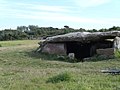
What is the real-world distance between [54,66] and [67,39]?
7.01m

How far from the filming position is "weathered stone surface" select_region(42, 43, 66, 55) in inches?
975

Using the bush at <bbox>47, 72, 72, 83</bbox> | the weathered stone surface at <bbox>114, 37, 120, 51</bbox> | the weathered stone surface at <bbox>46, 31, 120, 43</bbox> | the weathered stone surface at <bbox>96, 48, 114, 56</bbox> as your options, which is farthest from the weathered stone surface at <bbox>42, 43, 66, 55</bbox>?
A: the bush at <bbox>47, 72, 72, 83</bbox>

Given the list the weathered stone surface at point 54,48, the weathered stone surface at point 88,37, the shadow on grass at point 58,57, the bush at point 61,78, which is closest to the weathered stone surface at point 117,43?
the weathered stone surface at point 88,37

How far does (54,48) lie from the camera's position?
25.1 meters

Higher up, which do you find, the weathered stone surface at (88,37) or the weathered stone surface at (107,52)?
the weathered stone surface at (88,37)

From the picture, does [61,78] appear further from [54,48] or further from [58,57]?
[54,48]

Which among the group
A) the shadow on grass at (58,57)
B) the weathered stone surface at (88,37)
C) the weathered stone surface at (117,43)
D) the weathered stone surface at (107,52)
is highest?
the weathered stone surface at (88,37)

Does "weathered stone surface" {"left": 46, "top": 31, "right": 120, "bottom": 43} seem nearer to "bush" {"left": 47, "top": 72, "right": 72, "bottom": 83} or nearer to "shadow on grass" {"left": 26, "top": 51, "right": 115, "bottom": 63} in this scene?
"shadow on grass" {"left": 26, "top": 51, "right": 115, "bottom": 63}

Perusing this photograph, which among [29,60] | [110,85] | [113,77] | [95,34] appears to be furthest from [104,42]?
[110,85]

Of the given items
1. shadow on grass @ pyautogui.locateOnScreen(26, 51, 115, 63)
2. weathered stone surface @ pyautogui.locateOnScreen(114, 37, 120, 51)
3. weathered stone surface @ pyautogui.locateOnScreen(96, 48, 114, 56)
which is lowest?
shadow on grass @ pyautogui.locateOnScreen(26, 51, 115, 63)

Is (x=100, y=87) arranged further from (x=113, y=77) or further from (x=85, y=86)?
(x=113, y=77)

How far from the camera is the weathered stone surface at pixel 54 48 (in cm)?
2477

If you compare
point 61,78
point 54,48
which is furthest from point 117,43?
point 61,78

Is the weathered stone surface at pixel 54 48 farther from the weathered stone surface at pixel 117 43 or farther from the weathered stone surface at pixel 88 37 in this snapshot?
the weathered stone surface at pixel 117 43
